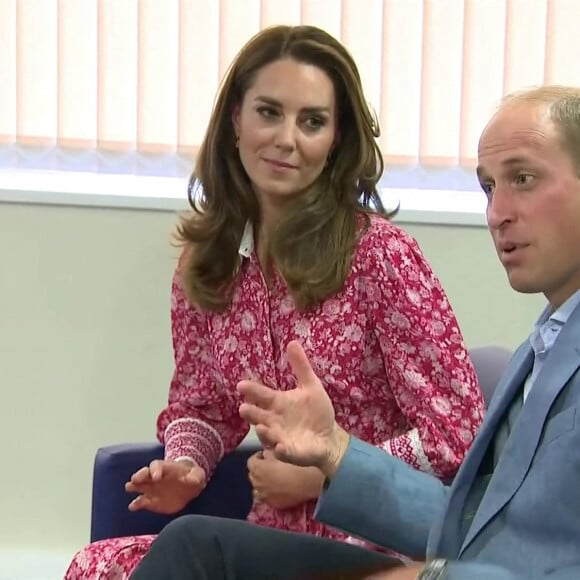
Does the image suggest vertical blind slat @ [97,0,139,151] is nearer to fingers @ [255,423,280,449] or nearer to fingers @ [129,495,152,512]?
fingers @ [129,495,152,512]

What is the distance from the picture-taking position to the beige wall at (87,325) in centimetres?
243

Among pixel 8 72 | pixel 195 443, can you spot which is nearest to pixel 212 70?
pixel 8 72

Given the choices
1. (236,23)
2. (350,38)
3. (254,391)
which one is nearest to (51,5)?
(236,23)

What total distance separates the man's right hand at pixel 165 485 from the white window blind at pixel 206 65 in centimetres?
93

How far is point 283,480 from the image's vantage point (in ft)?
5.57

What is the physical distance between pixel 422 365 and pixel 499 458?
49cm

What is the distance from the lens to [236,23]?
2.41m

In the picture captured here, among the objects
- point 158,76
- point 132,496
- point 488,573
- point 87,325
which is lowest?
point 132,496

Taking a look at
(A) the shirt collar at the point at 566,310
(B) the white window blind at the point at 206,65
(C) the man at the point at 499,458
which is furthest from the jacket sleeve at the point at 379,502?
(B) the white window blind at the point at 206,65

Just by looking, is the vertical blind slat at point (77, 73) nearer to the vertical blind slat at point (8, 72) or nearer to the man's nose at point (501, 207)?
the vertical blind slat at point (8, 72)

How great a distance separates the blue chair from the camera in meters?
1.82

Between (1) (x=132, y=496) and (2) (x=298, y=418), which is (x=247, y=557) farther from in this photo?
(1) (x=132, y=496)

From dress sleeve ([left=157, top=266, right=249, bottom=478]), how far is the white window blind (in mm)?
625

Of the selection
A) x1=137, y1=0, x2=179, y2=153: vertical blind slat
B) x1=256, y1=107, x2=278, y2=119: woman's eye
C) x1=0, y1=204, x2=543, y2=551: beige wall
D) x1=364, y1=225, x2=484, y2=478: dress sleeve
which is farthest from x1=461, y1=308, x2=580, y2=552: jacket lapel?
x1=137, y1=0, x2=179, y2=153: vertical blind slat
